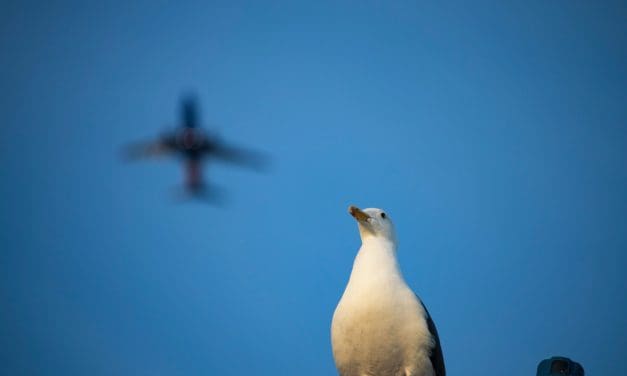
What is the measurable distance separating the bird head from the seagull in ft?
2.17

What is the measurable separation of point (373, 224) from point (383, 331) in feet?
5.14

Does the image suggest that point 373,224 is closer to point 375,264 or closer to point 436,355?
point 375,264

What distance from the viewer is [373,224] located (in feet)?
28.7

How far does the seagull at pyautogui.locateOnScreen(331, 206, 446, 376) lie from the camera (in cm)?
764

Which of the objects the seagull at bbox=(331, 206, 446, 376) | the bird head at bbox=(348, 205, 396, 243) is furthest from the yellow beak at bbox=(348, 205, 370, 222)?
the seagull at bbox=(331, 206, 446, 376)

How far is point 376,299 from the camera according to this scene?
7719mm

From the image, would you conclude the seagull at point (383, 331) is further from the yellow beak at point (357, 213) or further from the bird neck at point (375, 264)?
the yellow beak at point (357, 213)

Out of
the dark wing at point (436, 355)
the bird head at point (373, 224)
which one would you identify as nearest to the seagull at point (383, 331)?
the dark wing at point (436, 355)

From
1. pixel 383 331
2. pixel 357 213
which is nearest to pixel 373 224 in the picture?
pixel 357 213

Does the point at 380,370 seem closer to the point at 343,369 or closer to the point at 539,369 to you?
the point at 343,369

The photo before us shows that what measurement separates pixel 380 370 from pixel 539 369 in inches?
68.2

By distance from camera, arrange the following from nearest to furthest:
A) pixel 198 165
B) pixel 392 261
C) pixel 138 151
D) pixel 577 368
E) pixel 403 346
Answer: pixel 577 368
pixel 403 346
pixel 392 261
pixel 138 151
pixel 198 165

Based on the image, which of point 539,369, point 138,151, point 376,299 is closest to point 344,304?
point 376,299

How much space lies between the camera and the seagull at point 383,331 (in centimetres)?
764
